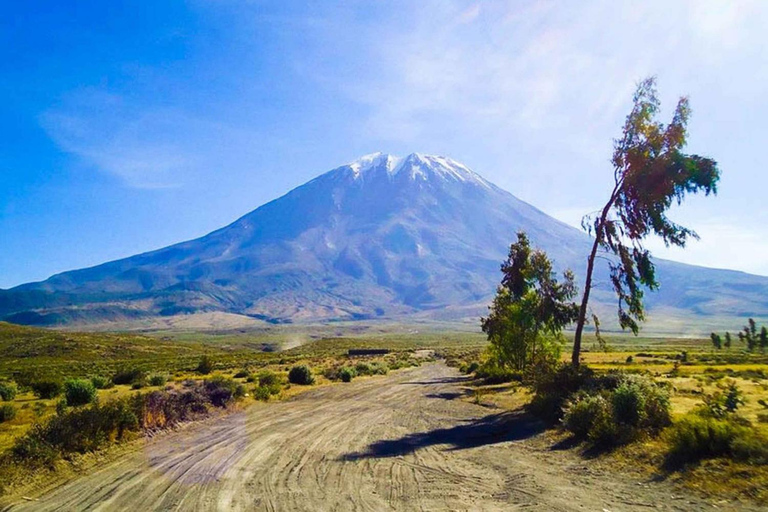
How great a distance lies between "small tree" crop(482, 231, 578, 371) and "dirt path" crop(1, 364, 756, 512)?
13350 millimetres

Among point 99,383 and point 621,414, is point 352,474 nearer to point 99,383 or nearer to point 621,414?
point 621,414

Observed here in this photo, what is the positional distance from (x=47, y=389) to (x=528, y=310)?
29.7 m

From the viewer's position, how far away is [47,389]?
25.5 m

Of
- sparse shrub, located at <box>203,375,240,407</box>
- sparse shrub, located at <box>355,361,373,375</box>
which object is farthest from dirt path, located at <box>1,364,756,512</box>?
A: sparse shrub, located at <box>355,361,373,375</box>

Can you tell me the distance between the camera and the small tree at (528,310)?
30.3 meters

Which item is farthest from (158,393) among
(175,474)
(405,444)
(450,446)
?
(450,446)

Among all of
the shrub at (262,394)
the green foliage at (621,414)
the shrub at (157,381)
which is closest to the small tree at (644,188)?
the green foliage at (621,414)

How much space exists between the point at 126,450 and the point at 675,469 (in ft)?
47.8

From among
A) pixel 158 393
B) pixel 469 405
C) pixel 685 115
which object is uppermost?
pixel 685 115

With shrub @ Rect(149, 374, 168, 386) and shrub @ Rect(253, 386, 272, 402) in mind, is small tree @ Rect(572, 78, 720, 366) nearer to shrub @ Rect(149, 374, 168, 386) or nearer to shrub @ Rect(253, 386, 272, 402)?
shrub @ Rect(253, 386, 272, 402)

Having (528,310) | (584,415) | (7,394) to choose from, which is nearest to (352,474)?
(584,415)

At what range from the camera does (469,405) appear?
79.7ft

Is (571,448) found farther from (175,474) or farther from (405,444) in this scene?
(175,474)

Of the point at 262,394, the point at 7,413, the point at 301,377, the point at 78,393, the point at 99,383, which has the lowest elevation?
the point at 301,377
